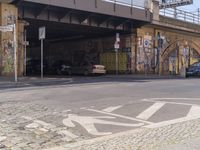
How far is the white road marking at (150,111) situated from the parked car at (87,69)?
2716 centimetres

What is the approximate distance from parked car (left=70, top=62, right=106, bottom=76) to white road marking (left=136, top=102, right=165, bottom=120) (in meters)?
27.2

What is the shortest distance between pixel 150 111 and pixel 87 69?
99.1ft

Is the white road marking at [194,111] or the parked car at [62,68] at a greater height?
the parked car at [62,68]

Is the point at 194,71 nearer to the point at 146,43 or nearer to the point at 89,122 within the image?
the point at 146,43

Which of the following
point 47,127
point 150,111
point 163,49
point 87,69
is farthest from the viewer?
point 163,49

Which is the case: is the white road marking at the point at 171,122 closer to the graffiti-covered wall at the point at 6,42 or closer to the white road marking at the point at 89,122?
the white road marking at the point at 89,122

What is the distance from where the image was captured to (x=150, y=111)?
448 inches

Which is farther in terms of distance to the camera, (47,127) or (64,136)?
(47,127)

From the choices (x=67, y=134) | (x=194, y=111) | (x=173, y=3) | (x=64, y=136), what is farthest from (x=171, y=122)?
(x=173, y=3)

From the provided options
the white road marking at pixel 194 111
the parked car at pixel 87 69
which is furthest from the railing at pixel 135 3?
the white road marking at pixel 194 111

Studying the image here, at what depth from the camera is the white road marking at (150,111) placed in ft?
34.5

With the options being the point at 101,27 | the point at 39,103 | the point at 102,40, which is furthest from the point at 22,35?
the point at 39,103

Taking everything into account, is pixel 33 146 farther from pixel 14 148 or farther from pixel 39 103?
pixel 39 103

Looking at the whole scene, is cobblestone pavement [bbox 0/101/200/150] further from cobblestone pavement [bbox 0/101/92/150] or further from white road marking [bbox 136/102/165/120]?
white road marking [bbox 136/102/165/120]
